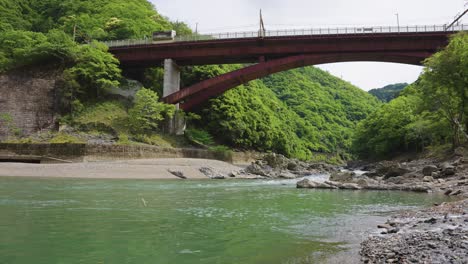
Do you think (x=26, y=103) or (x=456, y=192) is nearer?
(x=456, y=192)

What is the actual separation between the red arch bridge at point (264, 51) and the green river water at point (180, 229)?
88.8 feet

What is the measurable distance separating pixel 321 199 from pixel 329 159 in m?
77.2

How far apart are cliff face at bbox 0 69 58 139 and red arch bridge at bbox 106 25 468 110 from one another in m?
10.2

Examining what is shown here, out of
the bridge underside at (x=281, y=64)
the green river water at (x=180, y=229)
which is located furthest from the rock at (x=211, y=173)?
the green river water at (x=180, y=229)

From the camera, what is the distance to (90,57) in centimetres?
3969

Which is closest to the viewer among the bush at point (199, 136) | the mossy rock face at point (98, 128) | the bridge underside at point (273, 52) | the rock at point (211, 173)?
the rock at point (211, 173)

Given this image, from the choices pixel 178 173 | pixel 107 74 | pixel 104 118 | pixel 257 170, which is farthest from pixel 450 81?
pixel 107 74

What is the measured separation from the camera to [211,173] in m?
30.4

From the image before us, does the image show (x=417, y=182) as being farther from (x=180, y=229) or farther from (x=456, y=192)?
(x=180, y=229)

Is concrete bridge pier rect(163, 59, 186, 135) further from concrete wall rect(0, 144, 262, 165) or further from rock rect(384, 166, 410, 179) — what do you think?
rock rect(384, 166, 410, 179)

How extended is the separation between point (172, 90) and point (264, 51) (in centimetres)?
1263

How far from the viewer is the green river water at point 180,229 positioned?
5.84 m

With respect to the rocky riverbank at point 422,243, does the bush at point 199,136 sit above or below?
above

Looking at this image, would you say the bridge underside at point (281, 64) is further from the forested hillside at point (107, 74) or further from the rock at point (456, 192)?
the rock at point (456, 192)
